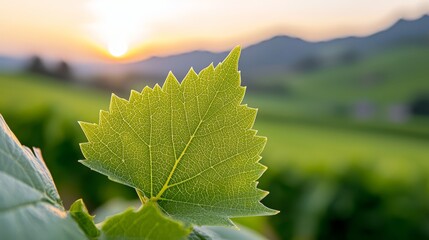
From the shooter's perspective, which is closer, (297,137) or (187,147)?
(187,147)

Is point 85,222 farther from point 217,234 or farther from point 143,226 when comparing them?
point 217,234

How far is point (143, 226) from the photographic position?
11.1 inches

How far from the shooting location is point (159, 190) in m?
0.34

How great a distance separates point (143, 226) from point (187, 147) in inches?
2.6

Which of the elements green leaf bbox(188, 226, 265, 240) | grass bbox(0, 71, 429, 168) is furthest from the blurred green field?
green leaf bbox(188, 226, 265, 240)

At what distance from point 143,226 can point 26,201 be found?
0.18 ft

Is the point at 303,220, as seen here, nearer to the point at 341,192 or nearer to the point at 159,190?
the point at 341,192

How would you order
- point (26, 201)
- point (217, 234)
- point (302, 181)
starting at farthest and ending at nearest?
point (302, 181) < point (217, 234) < point (26, 201)

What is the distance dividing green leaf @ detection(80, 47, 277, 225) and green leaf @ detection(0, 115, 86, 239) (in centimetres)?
5

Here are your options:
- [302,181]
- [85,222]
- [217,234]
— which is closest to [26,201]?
[85,222]

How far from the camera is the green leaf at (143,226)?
274 mm

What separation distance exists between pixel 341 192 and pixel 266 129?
4.08m

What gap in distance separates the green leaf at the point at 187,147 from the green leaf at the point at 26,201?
5cm

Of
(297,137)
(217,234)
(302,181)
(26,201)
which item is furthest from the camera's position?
(297,137)
